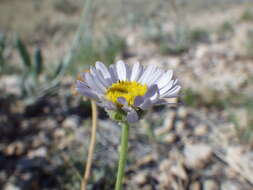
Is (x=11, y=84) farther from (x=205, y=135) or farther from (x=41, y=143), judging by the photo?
(x=205, y=135)

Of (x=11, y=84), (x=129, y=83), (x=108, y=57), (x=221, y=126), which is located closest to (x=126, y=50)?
(x=108, y=57)

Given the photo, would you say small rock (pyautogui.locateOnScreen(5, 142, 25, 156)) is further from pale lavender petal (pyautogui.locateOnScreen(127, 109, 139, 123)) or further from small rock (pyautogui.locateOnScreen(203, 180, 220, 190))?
pale lavender petal (pyautogui.locateOnScreen(127, 109, 139, 123))

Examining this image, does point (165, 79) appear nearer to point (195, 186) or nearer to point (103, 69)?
point (103, 69)

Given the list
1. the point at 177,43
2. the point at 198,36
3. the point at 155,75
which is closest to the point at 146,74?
the point at 155,75

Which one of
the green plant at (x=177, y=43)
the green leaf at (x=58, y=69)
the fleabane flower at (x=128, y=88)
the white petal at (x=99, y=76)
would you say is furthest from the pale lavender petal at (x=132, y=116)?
the green plant at (x=177, y=43)

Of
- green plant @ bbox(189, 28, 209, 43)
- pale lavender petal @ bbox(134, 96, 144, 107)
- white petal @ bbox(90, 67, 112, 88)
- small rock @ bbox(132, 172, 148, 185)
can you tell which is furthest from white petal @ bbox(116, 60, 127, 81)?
green plant @ bbox(189, 28, 209, 43)

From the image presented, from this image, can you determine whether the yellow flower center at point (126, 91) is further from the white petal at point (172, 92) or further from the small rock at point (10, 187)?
the small rock at point (10, 187)
